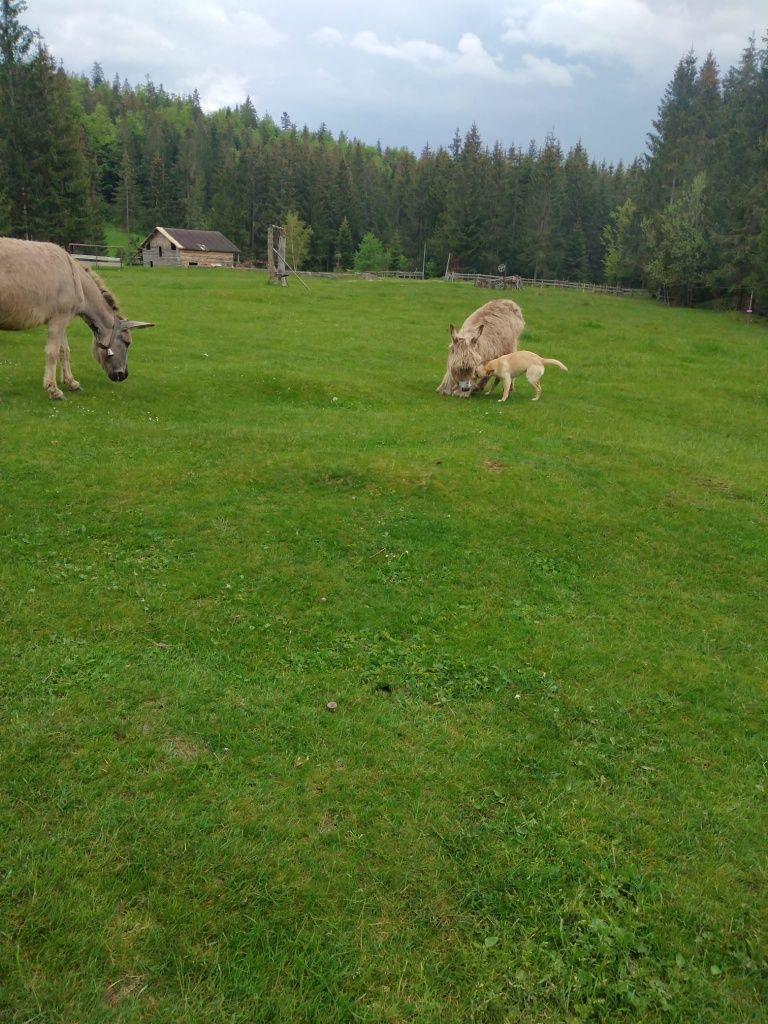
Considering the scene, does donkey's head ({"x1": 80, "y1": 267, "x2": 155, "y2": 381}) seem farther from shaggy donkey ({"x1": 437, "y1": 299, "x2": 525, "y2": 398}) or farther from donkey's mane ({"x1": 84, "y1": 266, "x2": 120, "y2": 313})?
shaggy donkey ({"x1": 437, "y1": 299, "x2": 525, "y2": 398})

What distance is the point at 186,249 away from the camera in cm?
6806

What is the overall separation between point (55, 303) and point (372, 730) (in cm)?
1113

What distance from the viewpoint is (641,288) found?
71.1m

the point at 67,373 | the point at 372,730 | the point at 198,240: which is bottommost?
the point at 372,730

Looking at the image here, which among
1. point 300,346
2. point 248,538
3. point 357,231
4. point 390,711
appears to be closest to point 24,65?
point 357,231

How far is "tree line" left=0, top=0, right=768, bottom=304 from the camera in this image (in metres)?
52.4

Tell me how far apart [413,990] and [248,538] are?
5358mm

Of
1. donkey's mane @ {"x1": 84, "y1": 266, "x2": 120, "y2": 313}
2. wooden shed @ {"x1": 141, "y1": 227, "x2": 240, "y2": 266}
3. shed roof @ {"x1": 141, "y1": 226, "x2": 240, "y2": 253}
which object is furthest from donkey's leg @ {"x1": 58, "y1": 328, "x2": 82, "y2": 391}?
shed roof @ {"x1": 141, "y1": 226, "x2": 240, "y2": 253}

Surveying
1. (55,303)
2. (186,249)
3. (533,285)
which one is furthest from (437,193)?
(55,303)

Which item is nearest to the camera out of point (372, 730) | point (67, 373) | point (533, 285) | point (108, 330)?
point (372, 730)

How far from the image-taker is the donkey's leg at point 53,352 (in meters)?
12.5

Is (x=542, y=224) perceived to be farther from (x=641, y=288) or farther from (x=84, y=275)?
(x=84, y=275)

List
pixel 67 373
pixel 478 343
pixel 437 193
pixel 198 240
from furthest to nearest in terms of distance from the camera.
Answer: pixel 437 193 → pixel 198 240 → pixel 478 343 → pixel 67 373

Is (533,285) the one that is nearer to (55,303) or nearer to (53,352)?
(55,303)
